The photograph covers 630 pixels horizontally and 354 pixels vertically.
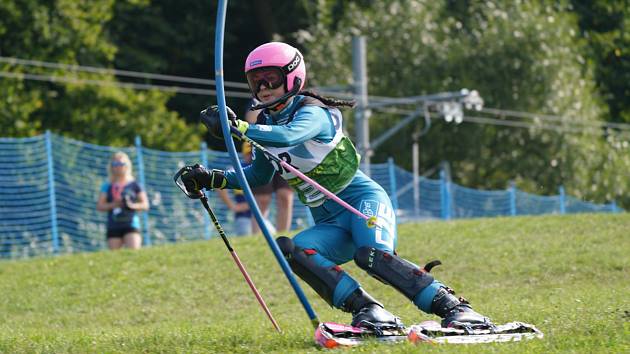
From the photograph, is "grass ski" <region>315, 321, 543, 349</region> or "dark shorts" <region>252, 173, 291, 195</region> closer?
"grass ski" <region>315, 321, 543, 349</region>

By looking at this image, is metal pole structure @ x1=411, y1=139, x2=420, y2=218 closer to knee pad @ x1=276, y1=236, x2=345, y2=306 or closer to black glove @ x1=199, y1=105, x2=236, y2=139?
knee pad @ x1=276, y1=236, x2=345, y2=306

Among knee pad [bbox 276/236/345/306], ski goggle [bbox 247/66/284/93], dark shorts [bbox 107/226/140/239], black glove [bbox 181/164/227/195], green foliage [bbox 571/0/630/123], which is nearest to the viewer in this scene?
knee pad [bbox 276/236/345/306]

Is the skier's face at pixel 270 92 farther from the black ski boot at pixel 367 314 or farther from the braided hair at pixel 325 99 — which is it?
the black ski boot at pixel 367 314

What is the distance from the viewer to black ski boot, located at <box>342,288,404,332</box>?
7.11 meters

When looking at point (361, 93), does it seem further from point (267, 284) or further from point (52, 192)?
point (267, 284)

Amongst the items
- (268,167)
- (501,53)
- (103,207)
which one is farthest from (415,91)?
(268,167)

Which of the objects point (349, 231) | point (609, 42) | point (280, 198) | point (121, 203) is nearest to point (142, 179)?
point (121, 203)

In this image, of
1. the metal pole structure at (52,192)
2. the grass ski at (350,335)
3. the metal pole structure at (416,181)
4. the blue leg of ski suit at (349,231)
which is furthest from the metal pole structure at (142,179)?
the grass ski at (350,335)

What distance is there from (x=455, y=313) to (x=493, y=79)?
28.7m

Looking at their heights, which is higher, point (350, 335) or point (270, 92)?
point (270, 92)

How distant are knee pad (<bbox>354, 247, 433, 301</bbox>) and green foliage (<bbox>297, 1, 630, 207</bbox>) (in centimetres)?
2686

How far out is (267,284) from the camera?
13938 mm

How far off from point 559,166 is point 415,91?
478 cm

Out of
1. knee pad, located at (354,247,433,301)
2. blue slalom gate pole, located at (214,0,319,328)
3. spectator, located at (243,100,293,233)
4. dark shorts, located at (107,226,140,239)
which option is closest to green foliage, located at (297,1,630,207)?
spectator, located at (243,100,293,233)
